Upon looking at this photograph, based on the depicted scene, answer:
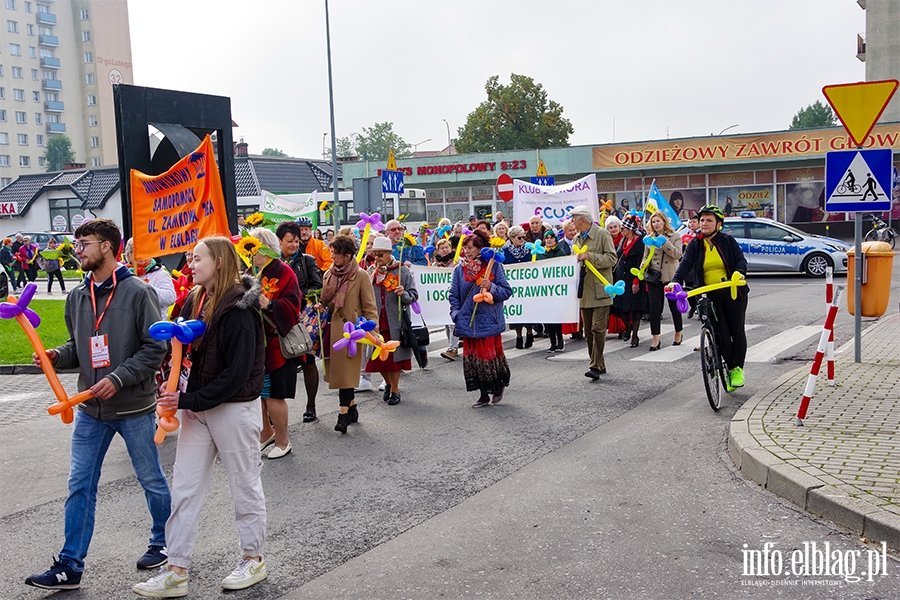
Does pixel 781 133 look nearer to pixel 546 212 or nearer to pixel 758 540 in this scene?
pixel 546 212

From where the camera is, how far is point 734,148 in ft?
127

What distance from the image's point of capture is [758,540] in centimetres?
491

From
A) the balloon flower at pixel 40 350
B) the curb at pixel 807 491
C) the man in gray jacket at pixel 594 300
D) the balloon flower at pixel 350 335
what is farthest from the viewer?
the man in gray jacket at pixel 594 300

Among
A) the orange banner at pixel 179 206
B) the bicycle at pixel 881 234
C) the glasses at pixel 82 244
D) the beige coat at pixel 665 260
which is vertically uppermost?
the orange banner at pixel 179 206

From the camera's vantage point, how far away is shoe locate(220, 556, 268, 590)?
14.6 feet

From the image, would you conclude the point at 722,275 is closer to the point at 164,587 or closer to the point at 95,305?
the point at 95,305

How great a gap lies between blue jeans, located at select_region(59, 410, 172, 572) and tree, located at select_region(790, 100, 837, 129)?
5528 inches

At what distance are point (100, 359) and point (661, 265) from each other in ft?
31.2

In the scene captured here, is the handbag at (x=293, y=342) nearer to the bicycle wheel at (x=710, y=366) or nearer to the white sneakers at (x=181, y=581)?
the white sneakers at (x=181, y=581)

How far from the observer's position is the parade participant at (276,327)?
6555mm

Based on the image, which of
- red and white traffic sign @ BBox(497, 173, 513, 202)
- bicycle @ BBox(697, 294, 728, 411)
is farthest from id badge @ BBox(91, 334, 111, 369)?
red and white traffic sign @ BBox(497, 173, 513, 202)

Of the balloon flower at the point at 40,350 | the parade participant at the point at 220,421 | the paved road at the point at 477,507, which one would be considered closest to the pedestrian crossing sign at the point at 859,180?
the paved road at the point at 477,507

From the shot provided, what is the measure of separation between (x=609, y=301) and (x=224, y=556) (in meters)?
6.25

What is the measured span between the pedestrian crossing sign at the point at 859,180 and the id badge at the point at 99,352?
23.1 feet
